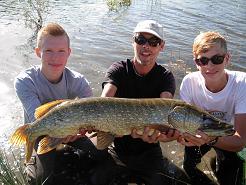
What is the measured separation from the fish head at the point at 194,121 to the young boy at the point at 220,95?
271mm

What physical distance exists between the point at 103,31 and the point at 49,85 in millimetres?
6750

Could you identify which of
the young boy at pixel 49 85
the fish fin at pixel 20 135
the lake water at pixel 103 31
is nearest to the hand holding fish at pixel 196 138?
the young boy at pixel 49 85

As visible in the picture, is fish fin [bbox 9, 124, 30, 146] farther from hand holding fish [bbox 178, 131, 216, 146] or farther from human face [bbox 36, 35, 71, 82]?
hand holding fish [bbox 178, 131, 216, 146]

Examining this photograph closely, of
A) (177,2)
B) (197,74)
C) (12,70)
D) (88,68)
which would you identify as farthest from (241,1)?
(197,74)

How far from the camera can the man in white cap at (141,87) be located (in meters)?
4.11

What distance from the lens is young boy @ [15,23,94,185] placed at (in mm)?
4051

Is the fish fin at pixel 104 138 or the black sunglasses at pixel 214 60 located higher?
the black sunglasses at pixel 214 60

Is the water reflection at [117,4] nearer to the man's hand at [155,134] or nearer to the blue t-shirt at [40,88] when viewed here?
the blue t-shirt at [40,88]

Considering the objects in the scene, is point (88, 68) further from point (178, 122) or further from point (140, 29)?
point (178, 122)

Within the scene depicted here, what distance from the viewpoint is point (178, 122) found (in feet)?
11.2

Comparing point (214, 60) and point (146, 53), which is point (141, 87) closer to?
point (146, 53)

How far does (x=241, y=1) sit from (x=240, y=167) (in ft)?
41.3

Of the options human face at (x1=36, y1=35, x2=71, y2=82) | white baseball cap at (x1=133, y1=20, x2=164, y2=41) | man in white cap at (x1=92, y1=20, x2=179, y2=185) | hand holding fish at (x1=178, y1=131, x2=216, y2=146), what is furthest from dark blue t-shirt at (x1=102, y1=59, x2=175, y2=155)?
hand holding fish at (x1=178, y1=131, x2=216, y2=146)

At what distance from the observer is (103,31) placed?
10734mm
